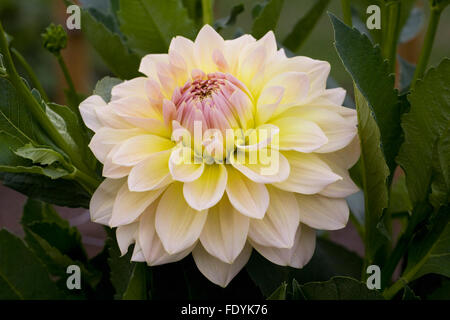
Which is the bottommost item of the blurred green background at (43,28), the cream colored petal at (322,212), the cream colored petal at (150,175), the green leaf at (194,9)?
the cream colored petal at (322,212)

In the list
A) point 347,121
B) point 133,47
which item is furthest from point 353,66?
point 133,47

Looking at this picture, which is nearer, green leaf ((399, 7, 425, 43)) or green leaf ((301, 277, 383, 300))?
green leaf ((301, 277, 383, 300))

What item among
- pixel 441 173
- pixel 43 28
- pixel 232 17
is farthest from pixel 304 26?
pixel 43 28

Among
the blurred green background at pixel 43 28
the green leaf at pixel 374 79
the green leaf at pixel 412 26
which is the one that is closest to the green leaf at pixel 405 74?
the green leaf at pixel 412 26

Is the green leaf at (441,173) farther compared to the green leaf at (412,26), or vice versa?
the green leaf at (412,26)

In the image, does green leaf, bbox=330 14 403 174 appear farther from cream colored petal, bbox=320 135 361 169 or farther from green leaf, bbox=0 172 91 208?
green leaf, bbox=0 172 91 208

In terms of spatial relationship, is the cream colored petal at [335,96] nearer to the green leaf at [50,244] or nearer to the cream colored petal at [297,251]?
the cream colored petal at [297,251]

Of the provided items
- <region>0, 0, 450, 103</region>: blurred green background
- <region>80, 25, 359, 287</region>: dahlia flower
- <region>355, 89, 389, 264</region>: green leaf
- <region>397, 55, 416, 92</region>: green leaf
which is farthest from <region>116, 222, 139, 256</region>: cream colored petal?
<region>0, 0, 450, 103</region>: blurred green background
